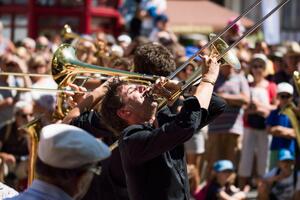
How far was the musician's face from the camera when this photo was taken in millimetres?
4921

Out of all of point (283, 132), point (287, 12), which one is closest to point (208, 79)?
point (283, 132)

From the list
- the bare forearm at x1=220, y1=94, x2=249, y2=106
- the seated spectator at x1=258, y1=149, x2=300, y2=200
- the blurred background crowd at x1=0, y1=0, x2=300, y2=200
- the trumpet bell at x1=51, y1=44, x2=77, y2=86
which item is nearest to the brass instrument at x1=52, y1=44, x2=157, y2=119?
the trumpet bell at x1=51, y1=44, x2=77, y2=86

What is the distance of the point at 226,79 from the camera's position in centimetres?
1034

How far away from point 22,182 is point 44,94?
106cm

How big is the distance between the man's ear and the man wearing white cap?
1.20 m

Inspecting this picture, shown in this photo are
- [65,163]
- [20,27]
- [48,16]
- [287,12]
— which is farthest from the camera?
[287,12]

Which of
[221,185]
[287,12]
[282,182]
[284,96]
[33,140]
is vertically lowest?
[287,12]

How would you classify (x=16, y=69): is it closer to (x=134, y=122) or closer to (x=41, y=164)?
(x=134, y=122)

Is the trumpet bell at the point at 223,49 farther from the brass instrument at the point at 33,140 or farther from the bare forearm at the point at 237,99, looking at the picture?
the bare forearm at the point at 237,99

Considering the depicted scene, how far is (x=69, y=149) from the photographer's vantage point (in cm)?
363

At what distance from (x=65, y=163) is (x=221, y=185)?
5.63m

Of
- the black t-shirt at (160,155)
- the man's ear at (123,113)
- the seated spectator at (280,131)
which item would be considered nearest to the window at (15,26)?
the seated spectator at (280,131)

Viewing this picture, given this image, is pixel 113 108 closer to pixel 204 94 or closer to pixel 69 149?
Answer: pixel 204 94

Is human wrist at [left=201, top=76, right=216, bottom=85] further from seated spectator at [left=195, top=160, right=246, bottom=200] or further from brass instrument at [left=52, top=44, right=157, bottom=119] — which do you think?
seated spectator at [left=195, top=160, right=246, bottom=200]
